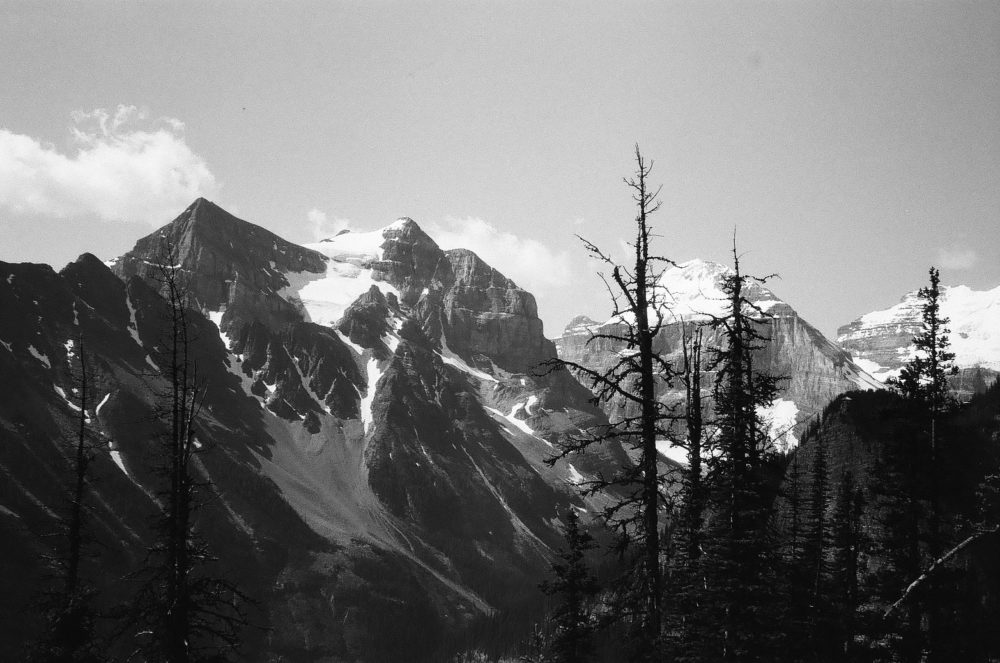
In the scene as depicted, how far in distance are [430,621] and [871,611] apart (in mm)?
174207

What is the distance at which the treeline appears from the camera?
1938 centimetres

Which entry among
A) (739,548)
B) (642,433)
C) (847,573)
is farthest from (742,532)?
(847,573)

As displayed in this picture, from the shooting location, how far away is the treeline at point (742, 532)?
19.4 meters

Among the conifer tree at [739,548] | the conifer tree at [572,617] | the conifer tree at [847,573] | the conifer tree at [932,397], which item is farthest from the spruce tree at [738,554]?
the conifer tree at [847,573]

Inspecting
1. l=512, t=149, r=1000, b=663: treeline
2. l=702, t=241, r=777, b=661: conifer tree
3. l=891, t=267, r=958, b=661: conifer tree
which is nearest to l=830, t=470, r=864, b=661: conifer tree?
l=512, t=149, r=1000, b=663: treeline

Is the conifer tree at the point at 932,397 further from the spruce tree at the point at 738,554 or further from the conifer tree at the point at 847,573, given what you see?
the spruce tree at the point at 738,554

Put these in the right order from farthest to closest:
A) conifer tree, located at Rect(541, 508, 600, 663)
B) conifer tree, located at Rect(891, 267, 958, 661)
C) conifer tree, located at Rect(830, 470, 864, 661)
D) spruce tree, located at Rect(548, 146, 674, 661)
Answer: conifer tree, located at Rect(830, 470, 864, 661) < conifer tree, located at Rect(541, 508, 600, 663) < conifer tree, located at Rect(891, 267, 958, 661) < spruce tree, located at Rect(548, 146, 674, 661)

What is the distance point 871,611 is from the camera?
34188 mm

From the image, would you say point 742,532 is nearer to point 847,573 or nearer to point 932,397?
point 932,397

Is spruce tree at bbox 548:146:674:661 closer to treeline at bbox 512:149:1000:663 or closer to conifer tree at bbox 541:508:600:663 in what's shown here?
treeline at bbox 512:149:1000:663

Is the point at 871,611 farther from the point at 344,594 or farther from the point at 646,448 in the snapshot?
the point at 344,594

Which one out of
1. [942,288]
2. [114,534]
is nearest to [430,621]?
[114,534]

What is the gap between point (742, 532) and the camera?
78.1ft

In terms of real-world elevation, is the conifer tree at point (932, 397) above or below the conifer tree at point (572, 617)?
above
